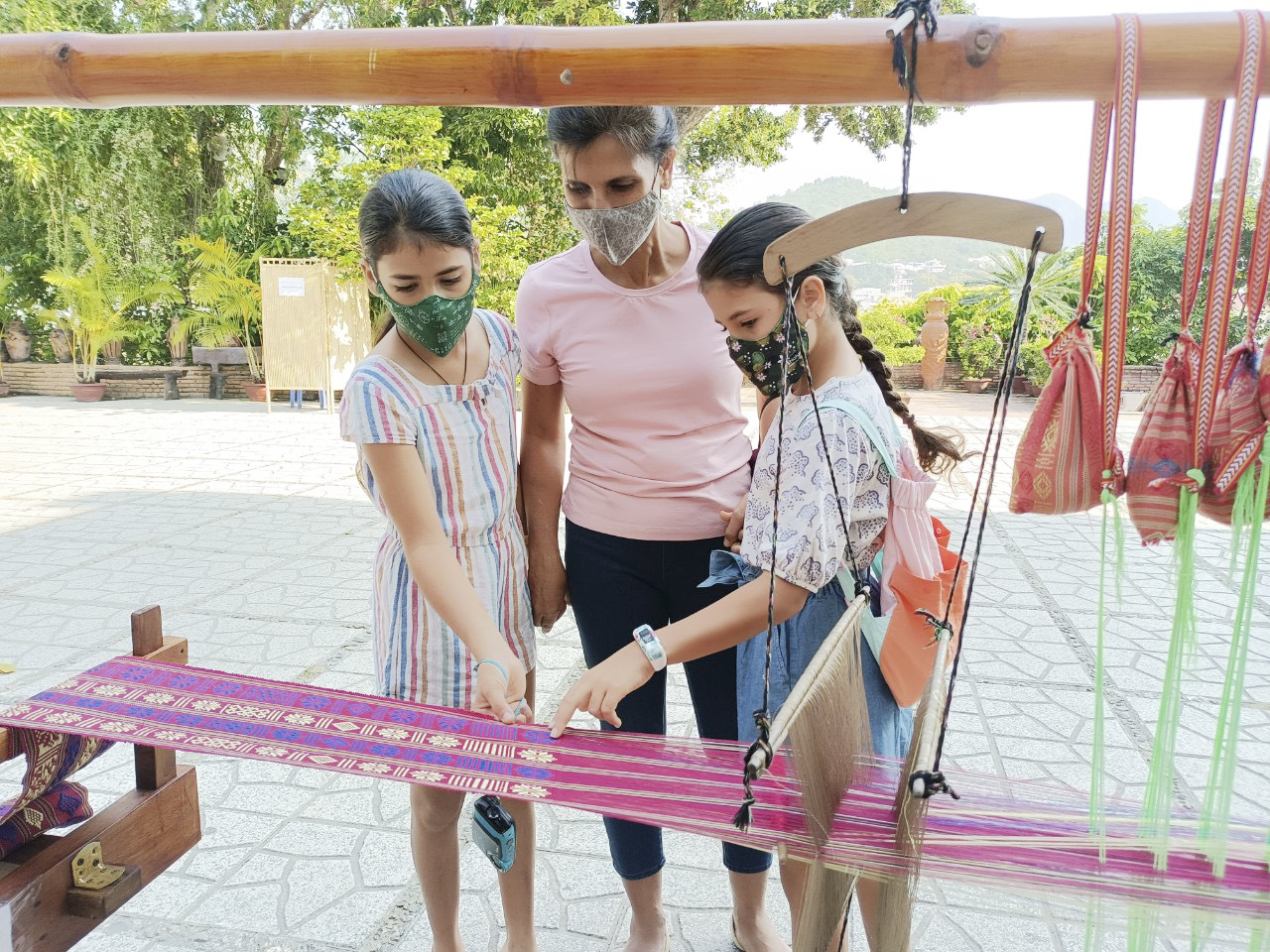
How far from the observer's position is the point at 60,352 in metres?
12.1

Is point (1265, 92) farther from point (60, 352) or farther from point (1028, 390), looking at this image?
point (60, 352)

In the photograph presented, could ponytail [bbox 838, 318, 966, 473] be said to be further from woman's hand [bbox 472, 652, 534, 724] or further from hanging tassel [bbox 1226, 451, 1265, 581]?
woman's hand [bbox 472, 652, 534, 724]

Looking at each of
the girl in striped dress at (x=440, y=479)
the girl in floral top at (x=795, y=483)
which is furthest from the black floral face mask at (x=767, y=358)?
the girl in striped dress at (x=440, y=479)

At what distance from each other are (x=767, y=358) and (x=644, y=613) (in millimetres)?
637

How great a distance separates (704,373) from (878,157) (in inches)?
432

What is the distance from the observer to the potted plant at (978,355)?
12.7 m

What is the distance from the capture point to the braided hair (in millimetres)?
1251

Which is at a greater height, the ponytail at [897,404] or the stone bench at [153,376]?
the ponytail at [897,404]

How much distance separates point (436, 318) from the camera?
151 cm

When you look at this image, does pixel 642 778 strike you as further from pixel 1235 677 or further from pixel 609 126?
pixel 609 126

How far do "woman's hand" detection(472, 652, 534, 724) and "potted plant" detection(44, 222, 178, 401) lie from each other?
39.7ft

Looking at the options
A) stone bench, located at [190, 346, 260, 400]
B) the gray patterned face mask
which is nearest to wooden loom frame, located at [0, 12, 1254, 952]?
the gray patterned face mask

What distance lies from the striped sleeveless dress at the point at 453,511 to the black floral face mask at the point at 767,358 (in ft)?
1.67

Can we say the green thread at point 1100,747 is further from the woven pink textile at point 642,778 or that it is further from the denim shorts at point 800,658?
the denim shorts at point 800,658
